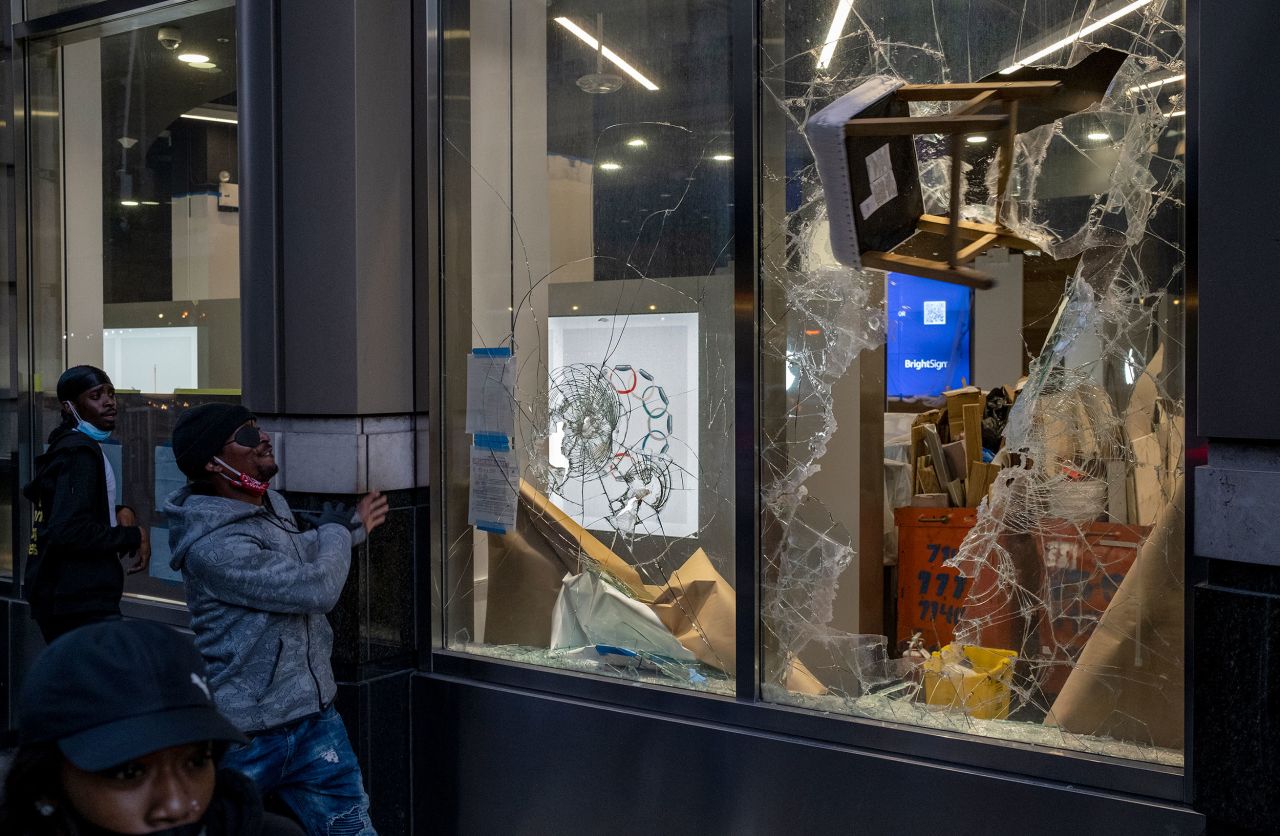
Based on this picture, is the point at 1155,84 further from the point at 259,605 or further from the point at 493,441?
the point at 259,605

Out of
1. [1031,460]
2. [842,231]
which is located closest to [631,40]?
[842,231]

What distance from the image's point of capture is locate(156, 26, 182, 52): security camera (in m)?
5.30

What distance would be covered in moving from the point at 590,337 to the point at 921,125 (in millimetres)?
1663

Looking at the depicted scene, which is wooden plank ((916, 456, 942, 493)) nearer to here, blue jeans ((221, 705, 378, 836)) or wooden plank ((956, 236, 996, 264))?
wooden plank ((956, 236, 996, 264))

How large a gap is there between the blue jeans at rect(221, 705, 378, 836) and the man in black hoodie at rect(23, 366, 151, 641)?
1.50m

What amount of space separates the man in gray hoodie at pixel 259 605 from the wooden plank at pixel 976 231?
6.24 feet

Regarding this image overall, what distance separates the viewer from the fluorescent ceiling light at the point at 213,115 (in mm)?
5000

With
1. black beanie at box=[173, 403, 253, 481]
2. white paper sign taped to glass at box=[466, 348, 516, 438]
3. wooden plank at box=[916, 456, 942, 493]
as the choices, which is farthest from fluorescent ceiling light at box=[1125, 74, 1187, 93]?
black beanie at box=[173, 403, 253, 481]

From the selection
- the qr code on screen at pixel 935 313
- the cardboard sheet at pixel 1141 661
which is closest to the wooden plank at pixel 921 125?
the qr code on screen at pixel 935 313

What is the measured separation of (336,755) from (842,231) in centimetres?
205

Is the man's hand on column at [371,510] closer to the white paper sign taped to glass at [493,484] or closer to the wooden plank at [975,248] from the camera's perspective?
the white paper sign taped to glass at [493,484]

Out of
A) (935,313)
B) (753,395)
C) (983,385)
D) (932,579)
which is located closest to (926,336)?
(935,313)

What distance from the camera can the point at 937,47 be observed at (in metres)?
3.48

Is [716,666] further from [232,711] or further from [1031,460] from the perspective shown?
[232,711]
